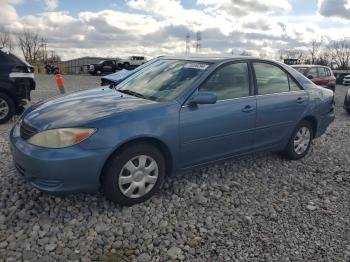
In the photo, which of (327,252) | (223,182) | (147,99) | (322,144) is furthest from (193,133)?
(322,144)

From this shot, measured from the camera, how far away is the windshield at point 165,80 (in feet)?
12.3

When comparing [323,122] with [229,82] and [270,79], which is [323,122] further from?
[229,82]

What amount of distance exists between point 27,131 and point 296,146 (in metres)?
3.70

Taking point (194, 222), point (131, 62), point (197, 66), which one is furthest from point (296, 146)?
point (131, 62)

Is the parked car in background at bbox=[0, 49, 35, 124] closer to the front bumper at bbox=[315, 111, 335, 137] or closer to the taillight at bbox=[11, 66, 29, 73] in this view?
the taillight at bbox=[11, 66, 29, 73]

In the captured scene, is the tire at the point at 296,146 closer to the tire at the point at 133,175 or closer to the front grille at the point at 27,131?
the tire at the point at 133,175

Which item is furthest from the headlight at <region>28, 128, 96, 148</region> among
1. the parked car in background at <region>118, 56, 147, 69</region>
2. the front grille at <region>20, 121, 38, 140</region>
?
the parked car in background at <region>118, 56, 147, 69</region>

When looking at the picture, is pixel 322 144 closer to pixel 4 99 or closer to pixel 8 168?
pixel 8 168

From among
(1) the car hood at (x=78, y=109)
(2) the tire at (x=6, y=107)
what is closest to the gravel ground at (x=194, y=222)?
(1) the car hood at (x=78, y=109)

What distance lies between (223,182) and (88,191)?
1.73m

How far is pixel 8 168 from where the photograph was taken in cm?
425

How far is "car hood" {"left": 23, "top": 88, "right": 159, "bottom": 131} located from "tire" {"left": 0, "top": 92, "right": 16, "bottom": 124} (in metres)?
3.32

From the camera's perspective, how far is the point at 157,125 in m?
3.35

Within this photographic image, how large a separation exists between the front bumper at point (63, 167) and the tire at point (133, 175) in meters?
0.12
